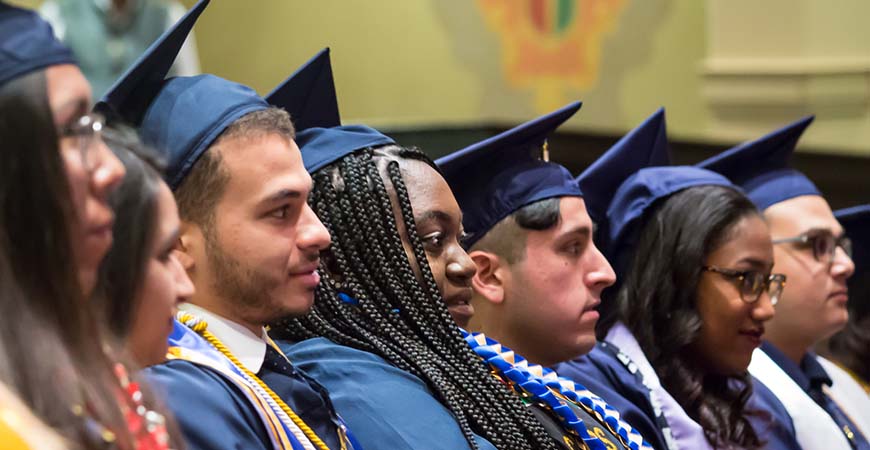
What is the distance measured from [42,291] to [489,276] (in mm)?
1689

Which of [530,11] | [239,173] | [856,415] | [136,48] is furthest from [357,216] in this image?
[530,11]

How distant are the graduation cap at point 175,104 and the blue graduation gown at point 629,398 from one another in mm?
1186

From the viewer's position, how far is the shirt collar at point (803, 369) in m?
3.56

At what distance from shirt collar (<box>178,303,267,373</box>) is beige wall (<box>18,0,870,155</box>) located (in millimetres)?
3574

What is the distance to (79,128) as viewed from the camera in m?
1.21

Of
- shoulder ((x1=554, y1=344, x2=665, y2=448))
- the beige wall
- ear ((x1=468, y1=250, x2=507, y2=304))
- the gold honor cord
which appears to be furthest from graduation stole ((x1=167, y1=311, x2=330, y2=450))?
the beige wall

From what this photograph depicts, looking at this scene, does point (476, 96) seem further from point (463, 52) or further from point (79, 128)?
point (79, 128)

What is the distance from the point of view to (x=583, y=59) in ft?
21.7

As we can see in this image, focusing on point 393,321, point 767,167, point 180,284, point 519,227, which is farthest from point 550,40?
point 180,284

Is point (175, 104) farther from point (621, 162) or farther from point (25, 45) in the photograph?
point (621, 162)

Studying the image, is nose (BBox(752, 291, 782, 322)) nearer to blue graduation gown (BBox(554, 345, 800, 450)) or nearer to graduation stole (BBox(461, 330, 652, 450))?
blue graduation gown (BBox(554, 345, 800, 450))

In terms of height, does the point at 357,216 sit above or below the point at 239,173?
below

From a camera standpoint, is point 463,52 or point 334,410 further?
point 463,52

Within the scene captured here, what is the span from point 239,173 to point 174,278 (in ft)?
1.66
